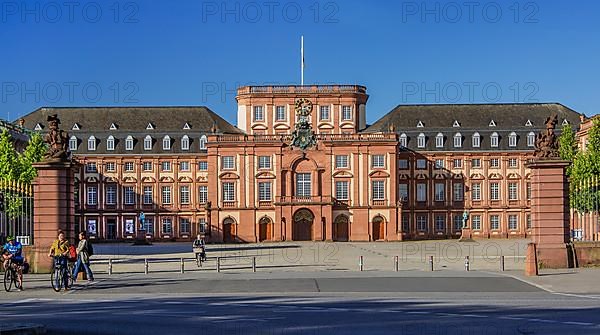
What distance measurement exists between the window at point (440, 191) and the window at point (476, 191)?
3.16m

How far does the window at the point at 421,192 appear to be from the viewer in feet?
342

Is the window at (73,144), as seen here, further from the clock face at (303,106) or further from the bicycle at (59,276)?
the bicycle at (59,276)

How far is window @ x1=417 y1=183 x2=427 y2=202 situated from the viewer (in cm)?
10419

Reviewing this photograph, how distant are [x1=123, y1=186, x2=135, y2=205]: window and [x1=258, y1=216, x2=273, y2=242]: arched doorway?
15300 millimetres

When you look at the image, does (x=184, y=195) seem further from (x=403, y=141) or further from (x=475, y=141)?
(x=475, y=141)

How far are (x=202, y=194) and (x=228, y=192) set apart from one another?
5.94m

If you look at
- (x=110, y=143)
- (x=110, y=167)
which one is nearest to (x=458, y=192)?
(x=110, y=167)

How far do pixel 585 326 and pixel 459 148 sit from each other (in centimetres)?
8688

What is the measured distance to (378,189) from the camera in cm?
9769

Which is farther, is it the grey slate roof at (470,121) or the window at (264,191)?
the grey slate roof at (470,121)

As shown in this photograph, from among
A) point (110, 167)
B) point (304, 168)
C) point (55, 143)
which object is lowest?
point (55, 143)

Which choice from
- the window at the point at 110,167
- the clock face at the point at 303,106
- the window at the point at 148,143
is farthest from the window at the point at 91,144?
the clock face at the point at 303,106

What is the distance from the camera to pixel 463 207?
104 m

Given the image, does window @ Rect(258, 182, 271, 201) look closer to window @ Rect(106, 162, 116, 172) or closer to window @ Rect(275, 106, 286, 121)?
window @ Rect(275, 106, 286, 121)
